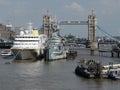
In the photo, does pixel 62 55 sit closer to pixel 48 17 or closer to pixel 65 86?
pixel 65 86

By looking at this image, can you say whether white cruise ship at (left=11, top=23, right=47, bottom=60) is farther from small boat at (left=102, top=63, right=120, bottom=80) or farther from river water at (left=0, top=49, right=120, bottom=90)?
small boat at (left=102, top=63, right=120, bottom=80)

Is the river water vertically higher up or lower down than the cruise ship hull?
lower down

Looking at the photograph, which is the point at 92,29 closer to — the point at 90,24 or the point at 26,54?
the point at 90,24

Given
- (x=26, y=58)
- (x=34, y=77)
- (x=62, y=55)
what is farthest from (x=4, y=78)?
(x=62, y=55)

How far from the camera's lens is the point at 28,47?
9088 cm

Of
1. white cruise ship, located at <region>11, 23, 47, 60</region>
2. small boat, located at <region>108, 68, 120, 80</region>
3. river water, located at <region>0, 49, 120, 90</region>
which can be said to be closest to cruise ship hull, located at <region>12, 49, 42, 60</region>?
white cruise ship, located at <region>11, 23, 47, 60</region>

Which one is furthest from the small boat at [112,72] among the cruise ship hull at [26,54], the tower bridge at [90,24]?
the tower bridge at [90,24]

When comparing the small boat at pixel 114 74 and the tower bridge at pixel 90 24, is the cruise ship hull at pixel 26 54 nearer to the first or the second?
the small boat at pixel 114 74

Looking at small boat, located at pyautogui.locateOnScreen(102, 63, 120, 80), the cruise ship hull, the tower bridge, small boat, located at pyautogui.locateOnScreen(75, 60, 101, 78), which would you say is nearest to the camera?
small boat, located at pyautogui.locateOnScreen(102, 63, 120, 80)

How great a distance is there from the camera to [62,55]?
95.4 meters

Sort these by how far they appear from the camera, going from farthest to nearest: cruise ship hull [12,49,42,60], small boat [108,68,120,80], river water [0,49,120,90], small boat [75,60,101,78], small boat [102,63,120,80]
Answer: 1. cruise ship hull [12,49,42,60]
2. small boat [75,60,101,78]
3. small boat [102,63,120,80]
4. small boat [108,68,120,80]
5. river water [0,49,120,90]

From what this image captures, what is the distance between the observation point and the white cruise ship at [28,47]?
8969 cm

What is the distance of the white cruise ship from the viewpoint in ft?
294

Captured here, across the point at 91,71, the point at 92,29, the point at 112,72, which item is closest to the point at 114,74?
the point at 112,72
